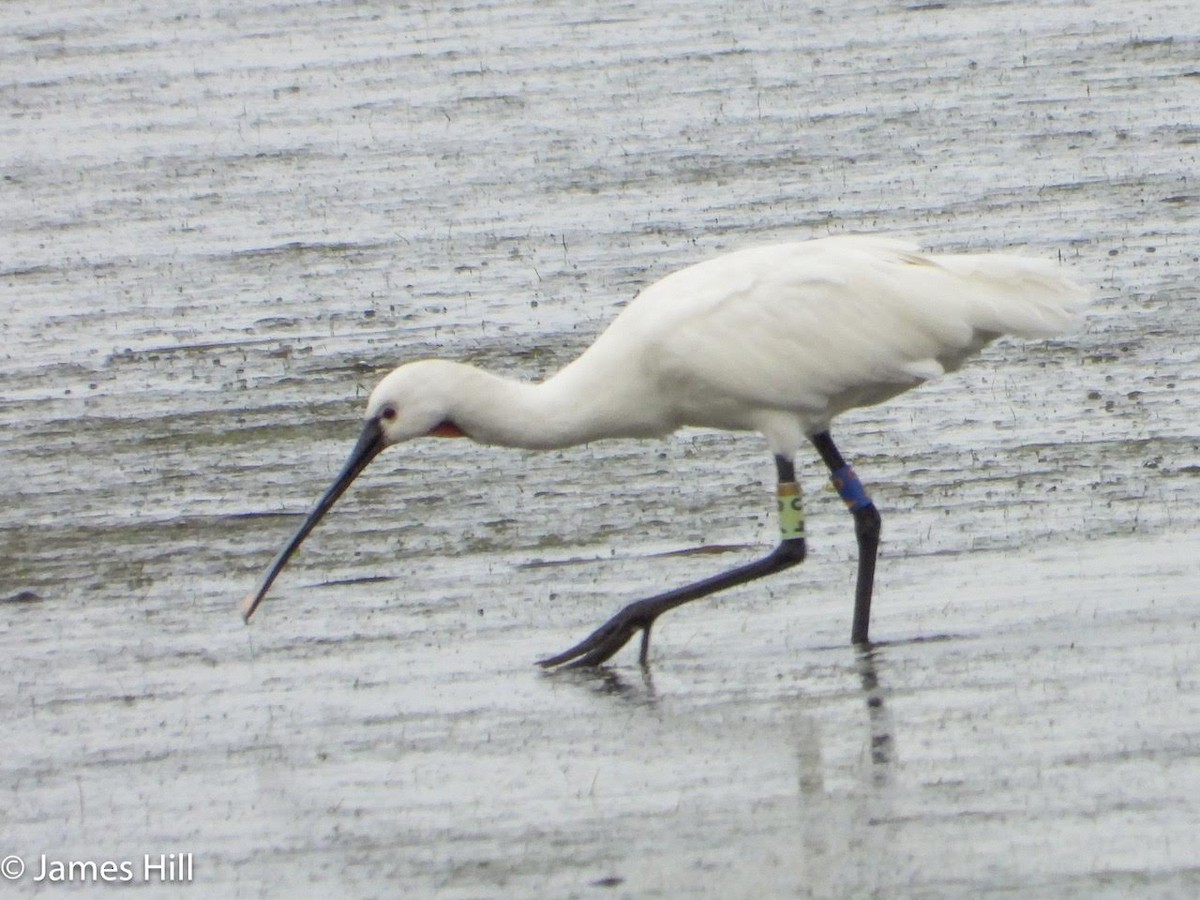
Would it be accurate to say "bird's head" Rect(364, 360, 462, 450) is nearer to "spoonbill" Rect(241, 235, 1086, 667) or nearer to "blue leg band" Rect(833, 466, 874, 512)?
"spoonbill" Rect(241, 235, 1086, 667)

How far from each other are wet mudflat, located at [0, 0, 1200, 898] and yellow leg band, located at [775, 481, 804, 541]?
24cm

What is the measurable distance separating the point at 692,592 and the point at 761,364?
0.67 meters

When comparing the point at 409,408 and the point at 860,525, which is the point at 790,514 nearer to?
the point at 860,525

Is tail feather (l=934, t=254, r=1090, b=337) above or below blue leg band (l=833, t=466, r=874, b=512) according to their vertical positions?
above

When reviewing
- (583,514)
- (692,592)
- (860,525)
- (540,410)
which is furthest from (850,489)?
(583,514)

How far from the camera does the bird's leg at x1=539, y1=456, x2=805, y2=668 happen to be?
24.8ft

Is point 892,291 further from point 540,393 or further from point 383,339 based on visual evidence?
point 383,339

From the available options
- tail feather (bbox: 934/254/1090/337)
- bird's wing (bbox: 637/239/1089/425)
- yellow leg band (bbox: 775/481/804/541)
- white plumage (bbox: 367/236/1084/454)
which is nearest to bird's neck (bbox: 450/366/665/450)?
white plumage (bbox: 367/236/1084/454)

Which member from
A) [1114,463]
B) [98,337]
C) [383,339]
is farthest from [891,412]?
[98,337]

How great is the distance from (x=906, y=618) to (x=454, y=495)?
2.22 metres

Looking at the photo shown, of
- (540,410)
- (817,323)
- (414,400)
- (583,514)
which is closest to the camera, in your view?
(414,400)

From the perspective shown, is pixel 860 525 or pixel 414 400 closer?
pixel 414 400

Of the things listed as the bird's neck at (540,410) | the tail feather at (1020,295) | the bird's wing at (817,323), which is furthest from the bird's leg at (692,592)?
the tail feather at (1020,295)

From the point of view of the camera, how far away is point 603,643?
755 centimetres
